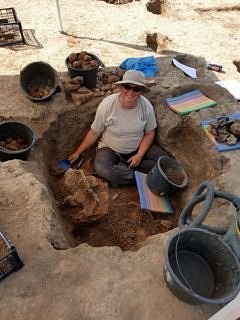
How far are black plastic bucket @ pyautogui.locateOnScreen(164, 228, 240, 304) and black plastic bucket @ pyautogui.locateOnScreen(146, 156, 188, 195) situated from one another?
1.29 meters

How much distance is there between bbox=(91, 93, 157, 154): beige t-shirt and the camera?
384 cm

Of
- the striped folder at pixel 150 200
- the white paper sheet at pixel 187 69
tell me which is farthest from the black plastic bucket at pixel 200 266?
the white paper sheet at pixel 187 69

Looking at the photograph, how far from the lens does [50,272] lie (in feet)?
8.16

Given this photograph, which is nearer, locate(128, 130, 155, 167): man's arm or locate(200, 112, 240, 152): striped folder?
locate(200, 112, 240, 152): striped folder

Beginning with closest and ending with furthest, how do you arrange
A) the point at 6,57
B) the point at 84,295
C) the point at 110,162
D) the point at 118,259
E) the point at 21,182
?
the point at 84,295, the point at 118,259, the point at 21,182, the point at 110,162, the point at 6,57

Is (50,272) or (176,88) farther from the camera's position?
(176,88)

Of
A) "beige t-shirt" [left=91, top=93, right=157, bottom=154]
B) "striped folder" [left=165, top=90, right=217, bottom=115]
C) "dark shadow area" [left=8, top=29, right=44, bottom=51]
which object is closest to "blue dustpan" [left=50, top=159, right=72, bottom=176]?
"beige t-shirt" [left=91, top=93, right=157, bottom=154]

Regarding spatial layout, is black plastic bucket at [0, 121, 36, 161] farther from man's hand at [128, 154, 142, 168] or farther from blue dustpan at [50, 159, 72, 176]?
man's hand at [128, 154, 142, 168]

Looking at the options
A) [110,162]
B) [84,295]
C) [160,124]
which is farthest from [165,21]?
[84,295]

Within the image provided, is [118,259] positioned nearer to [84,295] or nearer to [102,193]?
[84,295]

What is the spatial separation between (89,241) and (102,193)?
0.57 meters

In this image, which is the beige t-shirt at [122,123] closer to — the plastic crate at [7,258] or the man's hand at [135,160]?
the man's hand at [135,160]

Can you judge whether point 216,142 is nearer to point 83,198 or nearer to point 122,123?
point 122,123

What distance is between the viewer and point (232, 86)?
468cm
